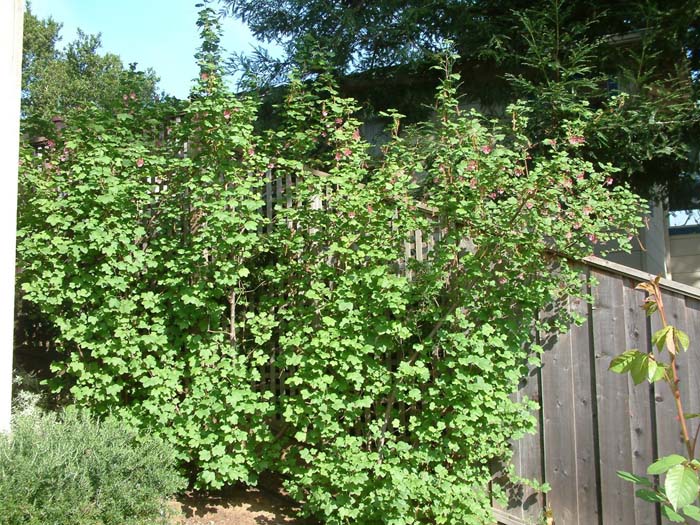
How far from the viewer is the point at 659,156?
5898mm

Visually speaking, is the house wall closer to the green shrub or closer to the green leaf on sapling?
the green leaf on sapling

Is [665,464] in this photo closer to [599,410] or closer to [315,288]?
[599,410]

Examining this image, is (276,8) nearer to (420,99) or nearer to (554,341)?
(420,99)

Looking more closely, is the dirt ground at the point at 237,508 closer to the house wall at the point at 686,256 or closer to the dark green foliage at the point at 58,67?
the house wall at the point at 686,256

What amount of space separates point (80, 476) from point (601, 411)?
3.03 meters

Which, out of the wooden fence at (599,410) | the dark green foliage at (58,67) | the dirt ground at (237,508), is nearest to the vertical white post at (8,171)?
the dirt ground at (237,508)

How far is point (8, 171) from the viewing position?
4031 mm

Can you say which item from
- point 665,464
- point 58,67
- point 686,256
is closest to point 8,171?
point 665,464

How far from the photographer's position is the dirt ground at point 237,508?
424 centimetres

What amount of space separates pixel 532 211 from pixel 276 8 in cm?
478

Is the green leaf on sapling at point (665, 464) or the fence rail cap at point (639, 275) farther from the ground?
the fence rail cap at point (639, 275)

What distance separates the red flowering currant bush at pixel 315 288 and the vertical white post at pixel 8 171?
0.35 metres

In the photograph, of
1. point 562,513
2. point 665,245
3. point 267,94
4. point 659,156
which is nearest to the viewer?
point 562,513

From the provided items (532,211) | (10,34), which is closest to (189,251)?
(10,34)
